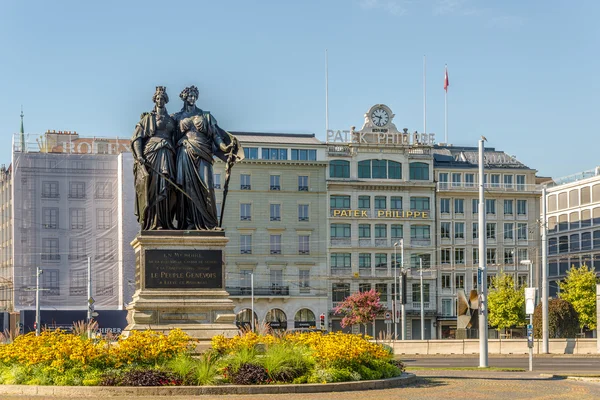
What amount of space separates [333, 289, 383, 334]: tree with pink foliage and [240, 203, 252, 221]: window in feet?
38.7

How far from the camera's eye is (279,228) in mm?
101438

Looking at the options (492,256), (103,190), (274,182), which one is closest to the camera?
(103,190)

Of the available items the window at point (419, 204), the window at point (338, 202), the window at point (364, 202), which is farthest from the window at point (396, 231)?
the window at point (338, 202)

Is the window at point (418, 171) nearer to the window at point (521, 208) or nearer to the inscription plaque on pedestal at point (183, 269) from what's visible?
the window at point (521, 208)

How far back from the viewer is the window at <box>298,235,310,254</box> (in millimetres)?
101688

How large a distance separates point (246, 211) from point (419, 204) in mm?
16053

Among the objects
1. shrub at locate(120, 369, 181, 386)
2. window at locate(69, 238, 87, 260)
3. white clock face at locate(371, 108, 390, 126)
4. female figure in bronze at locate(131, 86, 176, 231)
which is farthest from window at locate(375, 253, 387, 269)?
shrub at locate(120, 369, 181, 386)

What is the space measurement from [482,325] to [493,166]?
227 feet

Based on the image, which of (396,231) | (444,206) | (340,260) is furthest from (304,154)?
(444,206)

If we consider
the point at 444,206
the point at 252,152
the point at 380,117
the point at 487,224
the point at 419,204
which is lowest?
the point at 487,224

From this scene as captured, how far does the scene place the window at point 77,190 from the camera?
8975 cm

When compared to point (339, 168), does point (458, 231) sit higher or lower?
lower

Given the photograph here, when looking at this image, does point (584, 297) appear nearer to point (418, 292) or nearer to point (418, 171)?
point (418, 292)

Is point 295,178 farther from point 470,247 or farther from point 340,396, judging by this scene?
point 340,396
